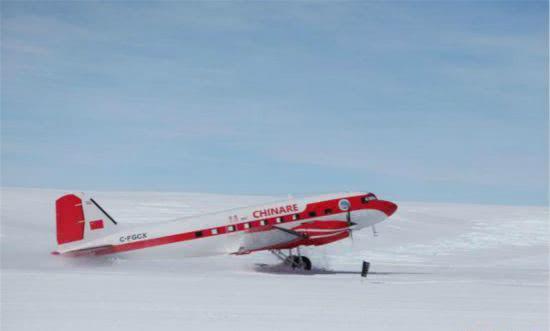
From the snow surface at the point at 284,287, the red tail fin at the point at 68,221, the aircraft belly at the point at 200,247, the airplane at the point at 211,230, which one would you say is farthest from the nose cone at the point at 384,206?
the red tail fin at the point at 68,221

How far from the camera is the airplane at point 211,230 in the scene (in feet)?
104

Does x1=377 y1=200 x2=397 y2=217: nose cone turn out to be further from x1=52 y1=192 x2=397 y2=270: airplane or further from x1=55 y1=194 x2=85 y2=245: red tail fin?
x1=55 y1=194 x2=85 y2=245: red tail fin

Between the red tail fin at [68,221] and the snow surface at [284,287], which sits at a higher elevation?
the red tail fin at [68,221]

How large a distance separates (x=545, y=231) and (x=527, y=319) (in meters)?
41.5

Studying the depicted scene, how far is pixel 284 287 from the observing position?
23469 mm

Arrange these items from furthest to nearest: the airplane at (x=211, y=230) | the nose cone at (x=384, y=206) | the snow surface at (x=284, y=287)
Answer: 1. the nose cone at (x=384, y=206)
2. the airplane at (x=211, y=230)
3. the snow surface at (x=284, y=287)

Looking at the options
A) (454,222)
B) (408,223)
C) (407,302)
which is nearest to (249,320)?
(407,302)

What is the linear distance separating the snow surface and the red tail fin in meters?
1.00

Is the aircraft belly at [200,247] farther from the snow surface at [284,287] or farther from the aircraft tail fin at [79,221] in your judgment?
the aircraft tail fin at [79,221]

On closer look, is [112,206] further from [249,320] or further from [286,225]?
[249,320]

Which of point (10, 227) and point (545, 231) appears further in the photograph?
point (545, 231)

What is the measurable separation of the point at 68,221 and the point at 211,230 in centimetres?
640

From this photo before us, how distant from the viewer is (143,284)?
22562 millimetres

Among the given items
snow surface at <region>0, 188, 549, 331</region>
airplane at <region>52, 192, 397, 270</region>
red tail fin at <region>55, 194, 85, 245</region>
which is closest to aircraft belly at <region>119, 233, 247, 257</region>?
airplane at <region>52, 192, 397, 270</region>
